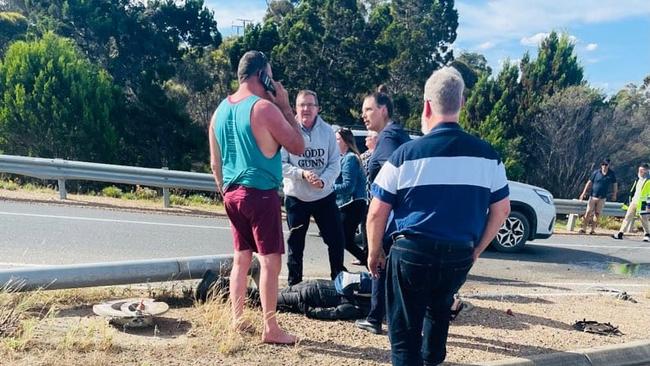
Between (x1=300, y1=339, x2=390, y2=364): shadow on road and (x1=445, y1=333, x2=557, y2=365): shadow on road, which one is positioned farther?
(x1=445, y1=333, x2=557, y2=365): shadow on road

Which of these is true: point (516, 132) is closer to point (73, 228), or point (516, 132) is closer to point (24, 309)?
point (73, 228)

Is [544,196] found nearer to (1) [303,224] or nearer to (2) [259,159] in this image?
(1) [303,224]

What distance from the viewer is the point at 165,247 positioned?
8305mm

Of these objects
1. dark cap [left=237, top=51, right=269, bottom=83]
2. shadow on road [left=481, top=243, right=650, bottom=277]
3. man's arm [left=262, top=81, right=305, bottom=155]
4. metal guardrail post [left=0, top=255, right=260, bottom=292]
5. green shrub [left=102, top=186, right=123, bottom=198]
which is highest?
dark cap [left=237, top=51, right=269, bottom=83]

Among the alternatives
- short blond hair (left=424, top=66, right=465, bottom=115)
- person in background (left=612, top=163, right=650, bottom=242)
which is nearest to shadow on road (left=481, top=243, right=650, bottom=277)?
person in background (left=612, top=163, right=650, bottom=242)

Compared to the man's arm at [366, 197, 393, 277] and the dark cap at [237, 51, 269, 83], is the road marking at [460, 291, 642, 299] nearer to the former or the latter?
the man's arm at [366, 197, 393, 277]

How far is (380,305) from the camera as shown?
477 centimetres

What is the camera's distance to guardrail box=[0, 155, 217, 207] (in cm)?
1149

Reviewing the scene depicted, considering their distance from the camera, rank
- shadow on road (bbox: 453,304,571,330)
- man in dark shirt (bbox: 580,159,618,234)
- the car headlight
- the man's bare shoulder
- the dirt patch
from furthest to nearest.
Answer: man in dark shirt (bbox: 580,159,618,234), the car headlight, shadow on road (bbox: 453,304,571,330), the man's bare shoulder, the dirt patch

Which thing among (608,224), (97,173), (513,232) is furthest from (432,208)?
(608,224)

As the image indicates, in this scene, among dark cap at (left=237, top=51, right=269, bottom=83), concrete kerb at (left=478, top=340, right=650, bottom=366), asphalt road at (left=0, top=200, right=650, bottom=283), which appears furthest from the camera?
asphalt road at (left=0, top=200, right=650, bottom=283)

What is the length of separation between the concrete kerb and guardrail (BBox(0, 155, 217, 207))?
8.68m

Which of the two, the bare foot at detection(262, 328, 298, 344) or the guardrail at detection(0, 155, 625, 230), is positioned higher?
the guardrail at detection(0, 155, 625, 230)

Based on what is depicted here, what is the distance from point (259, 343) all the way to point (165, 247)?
14.2 ft
